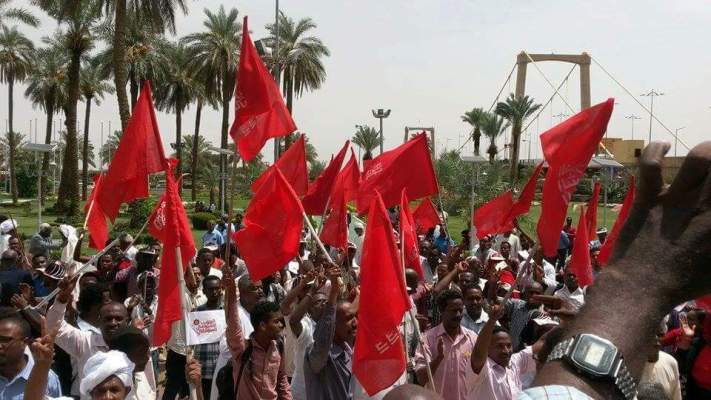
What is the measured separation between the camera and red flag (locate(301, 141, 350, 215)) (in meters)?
9.04

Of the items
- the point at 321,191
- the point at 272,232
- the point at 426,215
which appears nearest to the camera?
the point at 272,232

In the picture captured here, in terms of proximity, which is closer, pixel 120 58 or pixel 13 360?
pixel 13 360

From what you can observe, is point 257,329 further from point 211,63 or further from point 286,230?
point 211,63

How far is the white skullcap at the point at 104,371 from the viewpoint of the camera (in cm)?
358

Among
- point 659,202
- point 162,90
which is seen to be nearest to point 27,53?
point 162,90

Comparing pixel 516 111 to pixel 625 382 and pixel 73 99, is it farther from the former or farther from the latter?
pixel 625 382

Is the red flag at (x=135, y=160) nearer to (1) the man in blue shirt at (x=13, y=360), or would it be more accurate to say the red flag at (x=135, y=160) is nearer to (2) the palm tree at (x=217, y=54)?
(1) the man in blue shirt at (x=13, y=360)

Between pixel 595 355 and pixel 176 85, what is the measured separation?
143 ft

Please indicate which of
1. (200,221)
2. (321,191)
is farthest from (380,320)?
(200,221)

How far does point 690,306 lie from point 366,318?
14.3ft

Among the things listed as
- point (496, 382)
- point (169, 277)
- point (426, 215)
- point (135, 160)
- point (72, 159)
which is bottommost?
point (496, 382)

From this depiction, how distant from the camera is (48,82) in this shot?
48062 millimetres

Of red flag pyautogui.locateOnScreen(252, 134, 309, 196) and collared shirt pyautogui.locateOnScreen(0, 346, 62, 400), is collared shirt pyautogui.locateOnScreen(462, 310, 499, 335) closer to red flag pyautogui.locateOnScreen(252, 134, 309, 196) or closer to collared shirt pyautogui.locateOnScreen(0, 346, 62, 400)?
red flag pyautogui.locateOnScreen(252, 134, 309, 196)

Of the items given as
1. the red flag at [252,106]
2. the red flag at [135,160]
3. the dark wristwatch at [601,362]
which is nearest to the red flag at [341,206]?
the red flag at [252,106]
